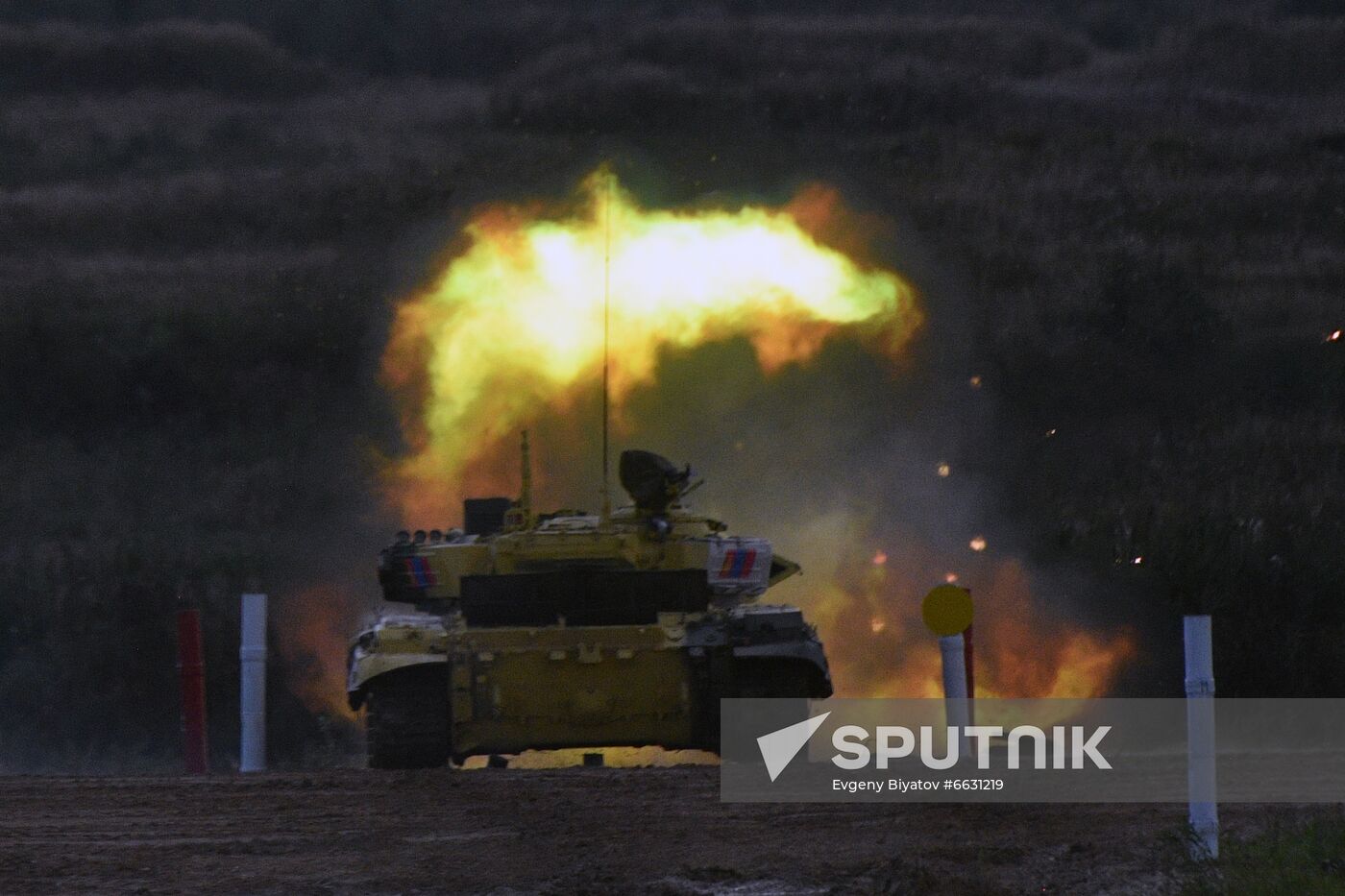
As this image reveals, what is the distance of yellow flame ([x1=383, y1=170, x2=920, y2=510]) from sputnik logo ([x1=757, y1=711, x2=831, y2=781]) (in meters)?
7.84

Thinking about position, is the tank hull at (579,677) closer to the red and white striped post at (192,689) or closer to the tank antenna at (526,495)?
the red and white striped post at (192,689)

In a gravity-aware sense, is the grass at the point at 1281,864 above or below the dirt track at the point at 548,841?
above

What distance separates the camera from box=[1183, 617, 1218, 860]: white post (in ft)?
34.9

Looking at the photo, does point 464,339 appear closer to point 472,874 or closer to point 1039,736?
point 1039,736

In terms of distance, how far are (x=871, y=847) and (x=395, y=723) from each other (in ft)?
19.0

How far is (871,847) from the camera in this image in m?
12.1

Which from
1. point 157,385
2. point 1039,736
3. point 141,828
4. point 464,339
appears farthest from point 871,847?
point 157,385

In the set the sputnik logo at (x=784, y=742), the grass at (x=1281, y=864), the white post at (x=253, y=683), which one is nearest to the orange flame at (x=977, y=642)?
the sputnik logo at (x=784, y=742)

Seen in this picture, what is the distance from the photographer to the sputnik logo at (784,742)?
1684 cm

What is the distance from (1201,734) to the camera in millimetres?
10844

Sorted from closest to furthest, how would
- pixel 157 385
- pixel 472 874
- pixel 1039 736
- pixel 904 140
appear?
pixel 472 874 < pixel 1039 736 < pixel 157 385 < pixel 904 140

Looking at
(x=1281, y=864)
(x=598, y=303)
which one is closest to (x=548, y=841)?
(x=1281, y=864)

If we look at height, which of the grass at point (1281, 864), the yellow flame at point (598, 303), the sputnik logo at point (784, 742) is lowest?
the sputnik logo at point (784, 742)

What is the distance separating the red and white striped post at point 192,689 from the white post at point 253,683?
0.32 meters
